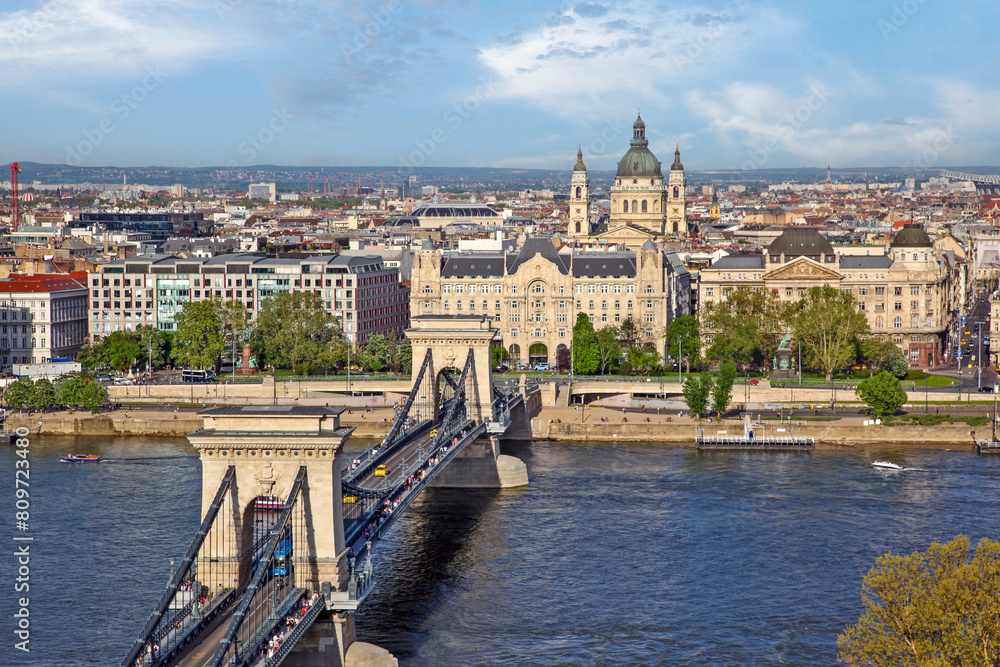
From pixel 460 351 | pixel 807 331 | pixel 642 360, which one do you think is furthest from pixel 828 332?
pixel 460 351

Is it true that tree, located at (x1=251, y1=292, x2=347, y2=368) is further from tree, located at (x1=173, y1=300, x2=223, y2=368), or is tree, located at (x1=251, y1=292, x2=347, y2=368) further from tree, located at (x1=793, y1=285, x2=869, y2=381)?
tree, located at (x1=793, y1=285, x2=869, y2=381)

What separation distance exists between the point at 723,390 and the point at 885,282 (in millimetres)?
22752

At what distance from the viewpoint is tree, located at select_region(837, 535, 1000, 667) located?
78.5 feet

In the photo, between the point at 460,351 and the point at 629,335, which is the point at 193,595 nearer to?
the point at 460,351

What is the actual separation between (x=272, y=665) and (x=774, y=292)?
203ft

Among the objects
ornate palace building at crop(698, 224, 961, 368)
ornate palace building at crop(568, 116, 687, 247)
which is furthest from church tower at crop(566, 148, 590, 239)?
ornate palace building at crop(698, 224, 961, 368)

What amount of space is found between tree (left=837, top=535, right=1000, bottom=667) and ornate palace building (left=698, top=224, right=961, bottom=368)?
5639 cm

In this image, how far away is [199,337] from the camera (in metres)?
73.0

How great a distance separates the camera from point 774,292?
270 ft

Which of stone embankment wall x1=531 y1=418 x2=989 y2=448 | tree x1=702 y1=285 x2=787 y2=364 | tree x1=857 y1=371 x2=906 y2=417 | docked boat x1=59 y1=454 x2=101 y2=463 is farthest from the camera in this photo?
tree x1=702 y1=285 x2=787 y2=364

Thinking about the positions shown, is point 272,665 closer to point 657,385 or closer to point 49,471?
point 49,471

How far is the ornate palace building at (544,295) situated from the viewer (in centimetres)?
7872

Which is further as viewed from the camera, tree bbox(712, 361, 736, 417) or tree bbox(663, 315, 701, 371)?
tree bbox(663, 315, 701, 371)

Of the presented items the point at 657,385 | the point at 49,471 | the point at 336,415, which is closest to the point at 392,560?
the point at 336,415
